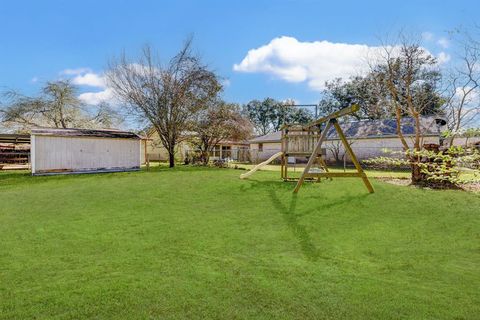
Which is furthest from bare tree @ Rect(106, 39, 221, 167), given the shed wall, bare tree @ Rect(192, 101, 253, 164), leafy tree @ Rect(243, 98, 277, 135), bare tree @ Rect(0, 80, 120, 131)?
leafy tree @ Rect(243, 98, 277, 135)

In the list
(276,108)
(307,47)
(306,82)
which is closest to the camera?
(307,47)

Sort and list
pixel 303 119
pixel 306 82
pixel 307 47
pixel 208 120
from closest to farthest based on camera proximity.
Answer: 1. pixel 307 47
2. pixel 208 120
3. pixel 306 82
4. pixel 303 119

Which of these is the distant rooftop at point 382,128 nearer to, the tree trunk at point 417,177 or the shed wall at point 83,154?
the tree trunk at point 417,177

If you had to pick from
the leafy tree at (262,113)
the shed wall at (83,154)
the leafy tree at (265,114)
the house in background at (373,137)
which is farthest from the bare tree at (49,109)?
the leafy tree at (262,113)

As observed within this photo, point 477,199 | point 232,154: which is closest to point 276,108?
point 232,154

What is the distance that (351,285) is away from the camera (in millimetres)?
3244

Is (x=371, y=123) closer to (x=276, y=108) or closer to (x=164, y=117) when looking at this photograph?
(x=164, y=117)

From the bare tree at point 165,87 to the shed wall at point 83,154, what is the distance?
314cm

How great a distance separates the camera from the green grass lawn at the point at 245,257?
9.29 feet

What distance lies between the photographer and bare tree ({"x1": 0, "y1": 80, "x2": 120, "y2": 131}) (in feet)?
82.6

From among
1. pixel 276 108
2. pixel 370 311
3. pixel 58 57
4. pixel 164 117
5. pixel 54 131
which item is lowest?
pixel 370 311

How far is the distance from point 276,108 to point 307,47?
36592mm

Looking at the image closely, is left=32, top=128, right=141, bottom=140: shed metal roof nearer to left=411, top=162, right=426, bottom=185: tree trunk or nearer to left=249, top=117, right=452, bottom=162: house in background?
left=411, top=162, right=426, bottom=185: tree trunk

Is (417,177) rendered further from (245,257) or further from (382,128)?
(382,128)
